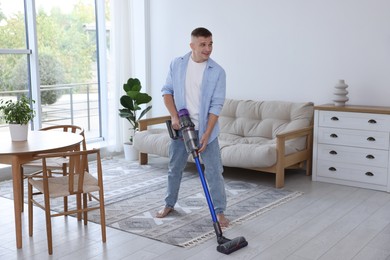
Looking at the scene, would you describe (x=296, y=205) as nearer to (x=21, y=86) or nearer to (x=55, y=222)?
(x=55, y=222)

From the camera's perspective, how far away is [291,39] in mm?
5285

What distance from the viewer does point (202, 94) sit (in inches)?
131

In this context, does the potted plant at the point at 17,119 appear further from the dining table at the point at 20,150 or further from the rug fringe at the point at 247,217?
the rug fringe at the point at 247,217

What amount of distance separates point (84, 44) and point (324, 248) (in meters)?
4.23

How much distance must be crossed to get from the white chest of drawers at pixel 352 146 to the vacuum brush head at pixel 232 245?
189 centimetres

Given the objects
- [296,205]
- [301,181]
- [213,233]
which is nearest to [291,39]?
[301,181]

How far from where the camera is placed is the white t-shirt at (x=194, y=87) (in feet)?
11.0

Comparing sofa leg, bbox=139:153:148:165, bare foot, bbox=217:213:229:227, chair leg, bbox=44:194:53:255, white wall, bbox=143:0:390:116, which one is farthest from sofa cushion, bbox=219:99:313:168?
chair leg, bbox=44:194:53:255

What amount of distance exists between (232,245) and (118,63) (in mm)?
3704

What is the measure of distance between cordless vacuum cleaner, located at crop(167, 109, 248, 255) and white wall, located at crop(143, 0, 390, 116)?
231 cm

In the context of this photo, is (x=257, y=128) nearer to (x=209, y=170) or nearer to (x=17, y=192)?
(x=209, y=170)

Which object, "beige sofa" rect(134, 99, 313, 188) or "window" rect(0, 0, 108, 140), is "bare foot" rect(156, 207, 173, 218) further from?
"window" rect(0, 0, 108, 140)

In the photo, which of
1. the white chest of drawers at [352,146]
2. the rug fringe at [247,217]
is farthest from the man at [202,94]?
the white chest of drawers at [352,146]

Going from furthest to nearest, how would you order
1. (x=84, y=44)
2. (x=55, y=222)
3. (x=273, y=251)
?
(x=84, y=44) < (x=55, y=222) < (x=273, y=251)
